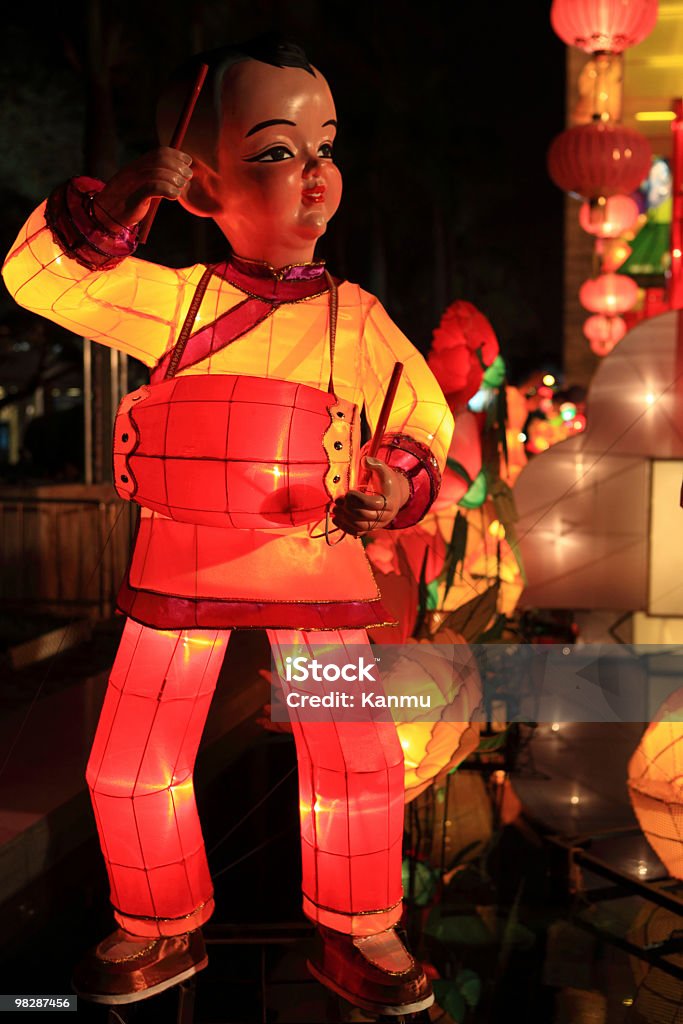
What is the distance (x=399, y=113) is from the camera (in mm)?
16047

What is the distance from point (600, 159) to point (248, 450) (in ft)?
23.1

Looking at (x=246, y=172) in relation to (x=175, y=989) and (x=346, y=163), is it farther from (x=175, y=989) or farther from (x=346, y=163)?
(x=346, y=163)

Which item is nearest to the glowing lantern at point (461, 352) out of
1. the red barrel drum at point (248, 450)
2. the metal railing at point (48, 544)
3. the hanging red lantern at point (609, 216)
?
the red barrel drum at point (248, 450)

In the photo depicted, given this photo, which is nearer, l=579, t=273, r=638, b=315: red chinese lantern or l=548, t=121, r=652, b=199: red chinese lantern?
l=548, t=121, r=652, b=199: red chinese lantern

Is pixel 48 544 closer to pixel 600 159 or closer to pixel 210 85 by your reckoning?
pixel 600 159

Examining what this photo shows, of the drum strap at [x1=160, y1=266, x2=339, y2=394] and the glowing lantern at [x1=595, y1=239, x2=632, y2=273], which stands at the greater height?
the glowing lantern at [x1=595, y1=239, x2=632, y2=273]

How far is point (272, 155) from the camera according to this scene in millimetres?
2410

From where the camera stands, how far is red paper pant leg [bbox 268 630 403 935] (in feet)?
8.25

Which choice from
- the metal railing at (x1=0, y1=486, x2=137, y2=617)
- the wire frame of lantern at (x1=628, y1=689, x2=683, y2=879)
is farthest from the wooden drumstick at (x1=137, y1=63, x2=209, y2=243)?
the metal railing at (x1=0, y1=486, x2=137, y2=617)

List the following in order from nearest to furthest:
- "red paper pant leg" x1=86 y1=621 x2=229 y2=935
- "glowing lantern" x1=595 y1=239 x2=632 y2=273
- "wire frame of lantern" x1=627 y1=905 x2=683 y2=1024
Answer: "red paper pant leg" x1=86 y1=621 x2=229 y2=935
"wire frame of lantern" x1=627 y1=905 x2=683 y2=1024
"glowing lantern" x1=595 y1=239 x2=632 y2=273

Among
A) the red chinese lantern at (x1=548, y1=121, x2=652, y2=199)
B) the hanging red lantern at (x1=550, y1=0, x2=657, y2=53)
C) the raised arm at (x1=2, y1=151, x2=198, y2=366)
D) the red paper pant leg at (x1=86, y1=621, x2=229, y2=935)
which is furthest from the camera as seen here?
the red chinese lantern at (x1=548, y1=121, x2=652, y2=199)

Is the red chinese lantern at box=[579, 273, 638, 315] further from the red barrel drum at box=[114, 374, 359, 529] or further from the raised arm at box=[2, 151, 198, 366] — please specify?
the red barrel drum at box=[114, 374, 359, 529]

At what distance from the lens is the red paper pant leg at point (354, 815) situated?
8.25 feet

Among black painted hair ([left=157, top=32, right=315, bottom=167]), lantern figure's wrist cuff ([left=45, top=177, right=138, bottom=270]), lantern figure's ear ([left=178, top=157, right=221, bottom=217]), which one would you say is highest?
black painted hair ([left=157, top=32, right=315, bottom=167])
